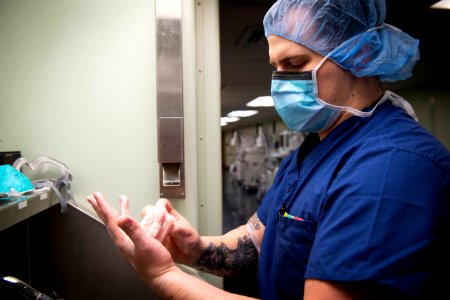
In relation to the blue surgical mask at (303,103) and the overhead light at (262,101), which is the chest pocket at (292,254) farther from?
the overhead light at (262,101)

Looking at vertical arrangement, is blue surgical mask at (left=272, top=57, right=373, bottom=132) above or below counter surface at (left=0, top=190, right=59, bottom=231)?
above

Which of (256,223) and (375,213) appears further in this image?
(256,223)

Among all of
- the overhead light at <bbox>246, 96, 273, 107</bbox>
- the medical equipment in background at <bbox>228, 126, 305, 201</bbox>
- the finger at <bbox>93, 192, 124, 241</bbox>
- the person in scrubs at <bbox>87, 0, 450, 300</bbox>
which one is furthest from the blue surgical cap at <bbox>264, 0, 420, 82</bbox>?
the medical equipment in background at <bbox>228, 126, 305, 201</bbox>

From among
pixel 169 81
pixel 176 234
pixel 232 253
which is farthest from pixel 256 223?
pixel 169 81

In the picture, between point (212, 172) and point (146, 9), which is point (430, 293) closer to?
point (212, 172)

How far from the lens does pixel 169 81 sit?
47.4 inches

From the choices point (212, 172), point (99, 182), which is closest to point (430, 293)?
point (212, 172)

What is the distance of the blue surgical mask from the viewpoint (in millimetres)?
794

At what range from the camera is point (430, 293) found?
1.92ft

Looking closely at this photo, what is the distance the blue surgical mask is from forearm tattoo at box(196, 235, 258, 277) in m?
0.45

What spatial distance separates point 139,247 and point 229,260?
1.34 ft

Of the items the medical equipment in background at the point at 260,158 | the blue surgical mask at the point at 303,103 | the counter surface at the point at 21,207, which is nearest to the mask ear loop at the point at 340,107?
the blue surgical mask at the point at 303,103

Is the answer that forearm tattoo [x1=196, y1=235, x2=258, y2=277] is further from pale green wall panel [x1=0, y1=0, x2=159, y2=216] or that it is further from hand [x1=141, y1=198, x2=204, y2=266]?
pale green wall panel [x1=0, y1=0, x2=159, y2=216]

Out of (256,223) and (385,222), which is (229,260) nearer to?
(256,223)
